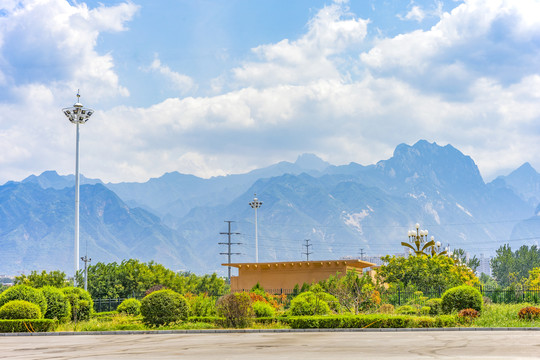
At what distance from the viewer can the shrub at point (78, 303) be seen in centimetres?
3033

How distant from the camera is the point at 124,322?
28969 mm

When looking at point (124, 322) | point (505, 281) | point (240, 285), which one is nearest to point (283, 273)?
point (240, 285)

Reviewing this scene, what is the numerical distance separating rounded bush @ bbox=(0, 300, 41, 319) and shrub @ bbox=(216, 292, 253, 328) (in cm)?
809

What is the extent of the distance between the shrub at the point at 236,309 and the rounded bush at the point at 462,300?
29.9 ft

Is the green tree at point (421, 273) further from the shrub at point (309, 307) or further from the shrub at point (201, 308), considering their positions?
the shrub at point (201, 308)

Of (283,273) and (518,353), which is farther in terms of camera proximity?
(283,273)

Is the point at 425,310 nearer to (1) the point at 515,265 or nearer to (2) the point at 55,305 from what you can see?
(2) the point at 55,305

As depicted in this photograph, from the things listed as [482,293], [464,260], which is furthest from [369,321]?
[464,260]

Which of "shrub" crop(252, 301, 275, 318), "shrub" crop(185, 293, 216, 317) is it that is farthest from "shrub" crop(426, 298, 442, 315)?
"shrub" crop(185, 293, 216, 317)

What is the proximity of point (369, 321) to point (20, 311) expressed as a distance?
14707 mm

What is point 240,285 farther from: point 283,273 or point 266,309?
point 266,309

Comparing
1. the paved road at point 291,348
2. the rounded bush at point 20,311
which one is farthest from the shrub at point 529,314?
the rounded bush at point 20,311

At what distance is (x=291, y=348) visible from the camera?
17578 mm

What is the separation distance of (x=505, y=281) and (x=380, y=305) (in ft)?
230
